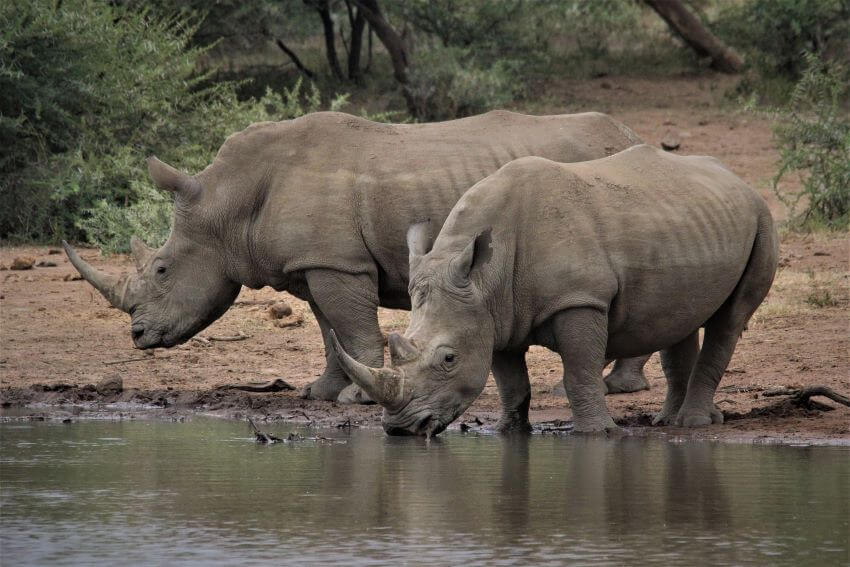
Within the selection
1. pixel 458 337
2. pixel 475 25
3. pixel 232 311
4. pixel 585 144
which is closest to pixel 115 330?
pixel 232 311

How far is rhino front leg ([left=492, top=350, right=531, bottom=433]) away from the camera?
28.6 ft

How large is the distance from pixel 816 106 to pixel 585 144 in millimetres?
7524

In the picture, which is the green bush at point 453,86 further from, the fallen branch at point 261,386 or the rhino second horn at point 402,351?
the rhino second horn at point 402,351

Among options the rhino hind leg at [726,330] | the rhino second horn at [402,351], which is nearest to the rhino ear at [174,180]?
the rhino second horn at [402,351]

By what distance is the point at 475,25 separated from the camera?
23484 mm

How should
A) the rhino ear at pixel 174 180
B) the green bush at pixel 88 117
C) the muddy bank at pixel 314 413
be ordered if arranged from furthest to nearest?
the green bush at pixel 88 117 < the rhino ear at pixel 174 180 < the muddy bank at pixel 314 413

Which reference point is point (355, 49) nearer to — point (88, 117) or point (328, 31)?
point (328, 31)

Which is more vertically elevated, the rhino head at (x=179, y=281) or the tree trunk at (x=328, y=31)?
the tree trunk at (x=328, y=31)

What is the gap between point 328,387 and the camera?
10312mm

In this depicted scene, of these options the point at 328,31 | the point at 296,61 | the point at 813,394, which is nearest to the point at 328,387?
the point at 813,394

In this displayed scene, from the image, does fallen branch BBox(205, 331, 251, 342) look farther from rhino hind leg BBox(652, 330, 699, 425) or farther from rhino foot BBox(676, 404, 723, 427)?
rhino foot BBox(676, 404, 723, 427)

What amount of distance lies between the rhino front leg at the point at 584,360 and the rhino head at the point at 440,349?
40 cm

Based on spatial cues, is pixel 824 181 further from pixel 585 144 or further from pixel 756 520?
pixel 756 520

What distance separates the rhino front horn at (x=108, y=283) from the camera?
10.4 meters
